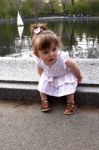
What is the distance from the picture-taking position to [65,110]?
11.2 ft

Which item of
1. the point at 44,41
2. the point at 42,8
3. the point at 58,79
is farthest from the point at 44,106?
the point at 42,8

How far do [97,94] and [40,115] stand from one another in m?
0.60

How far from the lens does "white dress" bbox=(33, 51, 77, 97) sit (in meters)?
3.48

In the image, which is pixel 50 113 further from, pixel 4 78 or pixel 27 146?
pixel 4 78

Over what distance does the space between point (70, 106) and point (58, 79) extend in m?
0.32

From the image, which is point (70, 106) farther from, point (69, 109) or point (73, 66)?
point (73, 66)

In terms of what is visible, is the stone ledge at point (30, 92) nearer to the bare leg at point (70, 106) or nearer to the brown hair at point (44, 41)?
the bare leg at point (70, 106)

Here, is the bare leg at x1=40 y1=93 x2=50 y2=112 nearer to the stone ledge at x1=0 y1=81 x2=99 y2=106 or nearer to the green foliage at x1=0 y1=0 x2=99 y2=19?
the stone ledge at x1=0 y1=81 x2=99 y2=106

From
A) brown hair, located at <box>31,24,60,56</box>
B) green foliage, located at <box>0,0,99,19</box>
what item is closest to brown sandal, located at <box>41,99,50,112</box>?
brown hair, located at <box>31,24,60,56</box>

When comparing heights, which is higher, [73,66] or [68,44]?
[73,66]

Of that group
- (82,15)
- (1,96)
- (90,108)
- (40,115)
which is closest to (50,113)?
(40,115)

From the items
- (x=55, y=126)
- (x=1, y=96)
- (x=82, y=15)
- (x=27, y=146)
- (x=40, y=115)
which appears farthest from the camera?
(x=82, y=15)

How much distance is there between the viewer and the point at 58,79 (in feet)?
11.6

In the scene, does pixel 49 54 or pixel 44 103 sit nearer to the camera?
pixel 49 54
